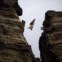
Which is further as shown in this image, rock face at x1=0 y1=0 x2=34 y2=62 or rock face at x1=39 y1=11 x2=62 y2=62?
rock face at x1=39 y1=11 x2=62 y2=62

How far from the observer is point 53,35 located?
131ft

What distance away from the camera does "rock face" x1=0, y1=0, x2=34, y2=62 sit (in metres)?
30.7

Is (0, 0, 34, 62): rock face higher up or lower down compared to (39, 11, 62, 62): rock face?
higher up

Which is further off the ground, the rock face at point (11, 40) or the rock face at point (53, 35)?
the rock face at point (11, 40)

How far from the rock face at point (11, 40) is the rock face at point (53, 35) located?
5.38 m

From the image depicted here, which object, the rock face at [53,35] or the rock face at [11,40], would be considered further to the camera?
the rock face at [53,35]

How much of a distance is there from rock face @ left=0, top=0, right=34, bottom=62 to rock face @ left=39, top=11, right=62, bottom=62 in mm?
5376

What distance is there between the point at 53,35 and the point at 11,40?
1009 centimetres

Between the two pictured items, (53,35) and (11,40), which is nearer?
(11,40)

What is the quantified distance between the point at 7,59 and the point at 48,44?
441 inches

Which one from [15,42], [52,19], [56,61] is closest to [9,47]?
[15,42]

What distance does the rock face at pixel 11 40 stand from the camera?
3067 cm

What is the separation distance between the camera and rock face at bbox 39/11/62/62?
124ft

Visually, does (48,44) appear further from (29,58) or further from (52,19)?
(29,58)
